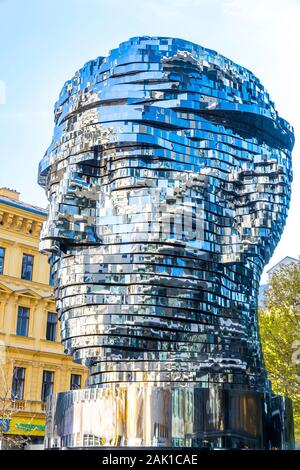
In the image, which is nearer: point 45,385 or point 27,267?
point 45,385

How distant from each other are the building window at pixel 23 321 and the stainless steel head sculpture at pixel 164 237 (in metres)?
17.0

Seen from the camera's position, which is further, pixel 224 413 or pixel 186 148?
pixel 186 148

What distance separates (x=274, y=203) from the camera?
42.2 ft

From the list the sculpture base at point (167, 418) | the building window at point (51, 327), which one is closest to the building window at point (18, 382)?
the building window at point (51, 327)

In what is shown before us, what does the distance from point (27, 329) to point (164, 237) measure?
62.4 ft

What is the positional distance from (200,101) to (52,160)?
120 inches

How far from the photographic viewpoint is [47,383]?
29578 mm

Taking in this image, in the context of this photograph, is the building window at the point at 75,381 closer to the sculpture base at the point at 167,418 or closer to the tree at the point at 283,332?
the tree at the point at 283,332

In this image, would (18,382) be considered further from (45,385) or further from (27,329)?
(27,329)

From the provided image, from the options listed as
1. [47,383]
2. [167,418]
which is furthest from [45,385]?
[167,418]

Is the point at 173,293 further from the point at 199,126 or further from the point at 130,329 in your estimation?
the point at 199,126

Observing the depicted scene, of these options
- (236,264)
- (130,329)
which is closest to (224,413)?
(130,329)

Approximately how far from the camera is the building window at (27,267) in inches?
1198

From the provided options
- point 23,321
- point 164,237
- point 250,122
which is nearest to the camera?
point 164,237
